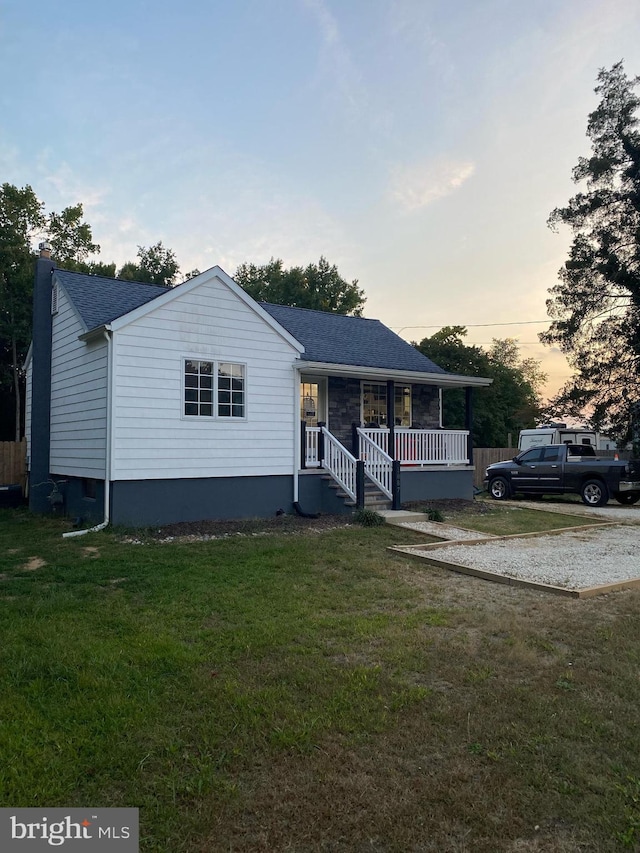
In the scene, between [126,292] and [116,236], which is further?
[116,236]

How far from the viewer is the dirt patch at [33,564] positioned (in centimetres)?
713

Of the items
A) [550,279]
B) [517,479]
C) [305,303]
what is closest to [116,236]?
[305,303]

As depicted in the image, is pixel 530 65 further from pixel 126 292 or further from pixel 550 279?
pixel 550 279

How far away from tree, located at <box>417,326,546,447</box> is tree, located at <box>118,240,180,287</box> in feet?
49.0

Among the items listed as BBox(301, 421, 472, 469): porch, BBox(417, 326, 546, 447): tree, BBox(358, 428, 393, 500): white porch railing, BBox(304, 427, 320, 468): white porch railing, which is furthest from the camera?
BBox(417, 326, 546, 447): tree

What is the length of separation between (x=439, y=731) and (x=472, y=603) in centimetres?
272

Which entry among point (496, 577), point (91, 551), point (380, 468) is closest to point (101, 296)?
point (91, 551)

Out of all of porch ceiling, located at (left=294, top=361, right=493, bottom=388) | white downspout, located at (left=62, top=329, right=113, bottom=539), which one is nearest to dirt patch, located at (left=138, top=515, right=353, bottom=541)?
white downspout, located at (left=62, top=329, right=113, bottom=539)

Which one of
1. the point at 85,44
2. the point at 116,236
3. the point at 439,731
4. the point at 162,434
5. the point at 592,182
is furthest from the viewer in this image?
the point at 116,236

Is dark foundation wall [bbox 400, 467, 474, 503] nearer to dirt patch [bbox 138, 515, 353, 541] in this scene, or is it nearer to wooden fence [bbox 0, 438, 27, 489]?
dirt patch [bbox 138, 515, 353, 541]

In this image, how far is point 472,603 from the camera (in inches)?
224

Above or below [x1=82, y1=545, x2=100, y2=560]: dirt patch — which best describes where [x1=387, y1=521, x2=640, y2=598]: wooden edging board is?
below

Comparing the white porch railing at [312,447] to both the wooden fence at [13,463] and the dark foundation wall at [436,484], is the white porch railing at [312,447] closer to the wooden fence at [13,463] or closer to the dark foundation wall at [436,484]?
the dark foundation wall at [436,484]

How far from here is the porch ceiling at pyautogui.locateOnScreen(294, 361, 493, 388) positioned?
12.3m
